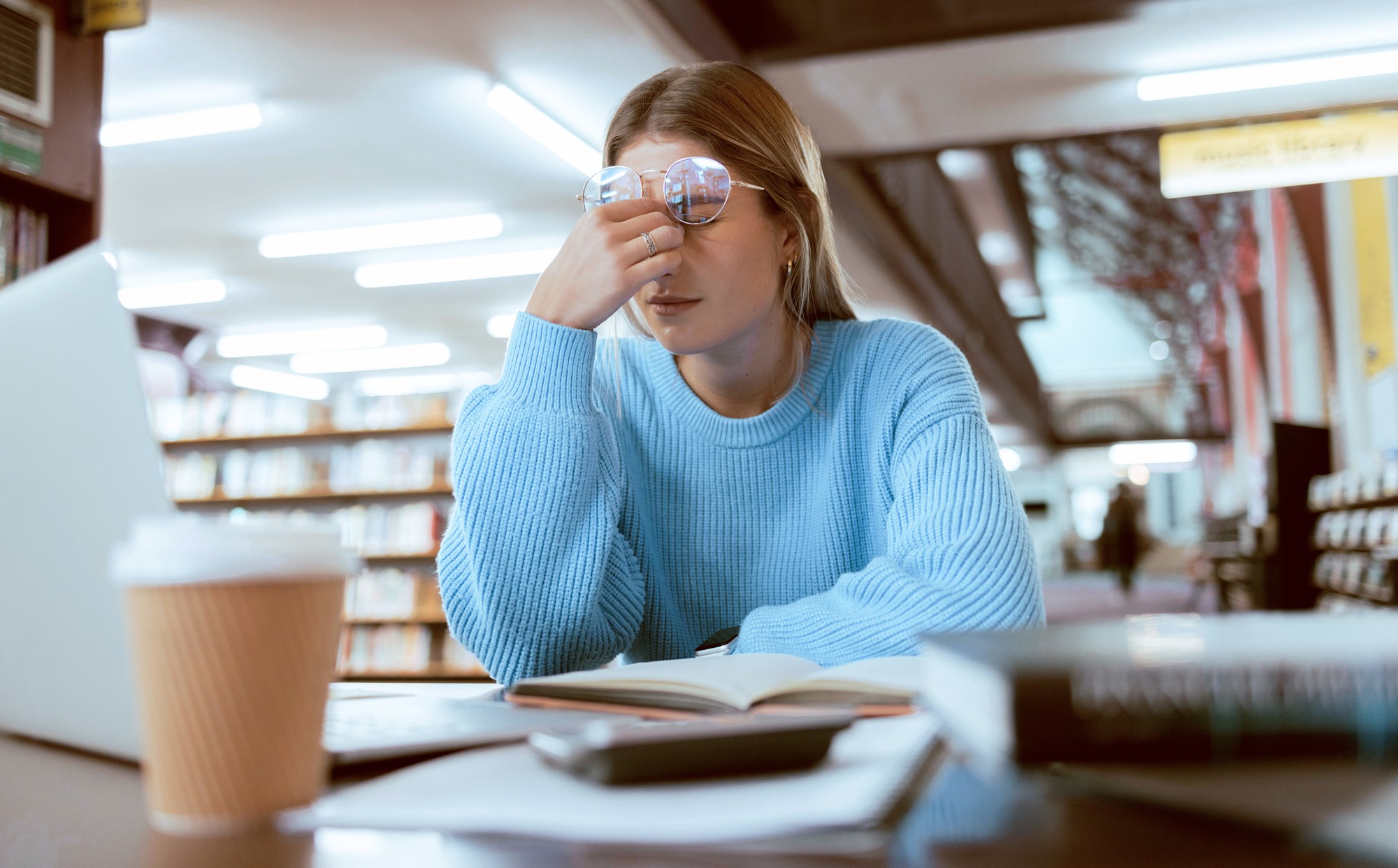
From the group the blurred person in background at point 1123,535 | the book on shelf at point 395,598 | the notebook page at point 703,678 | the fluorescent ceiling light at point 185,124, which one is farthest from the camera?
the blurred person in background at point 1123,535

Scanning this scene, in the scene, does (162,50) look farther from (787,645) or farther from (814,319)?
(787,645)

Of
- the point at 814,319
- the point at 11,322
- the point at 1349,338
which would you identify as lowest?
the point at 11,322

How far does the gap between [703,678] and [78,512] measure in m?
0.38

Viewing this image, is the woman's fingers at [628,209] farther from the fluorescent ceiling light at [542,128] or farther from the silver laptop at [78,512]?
the fluorescent ceiling light at [542,128]

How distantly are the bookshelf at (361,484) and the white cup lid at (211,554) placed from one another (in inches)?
194

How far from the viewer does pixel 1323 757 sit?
0.41 meters

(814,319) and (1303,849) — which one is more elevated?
(814,319)

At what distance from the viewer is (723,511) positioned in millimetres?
1377

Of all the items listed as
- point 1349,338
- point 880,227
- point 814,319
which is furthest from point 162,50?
point 1349,338

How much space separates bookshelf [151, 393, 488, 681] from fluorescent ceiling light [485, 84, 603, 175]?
1537 millimetres

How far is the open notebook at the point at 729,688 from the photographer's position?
0.64 m

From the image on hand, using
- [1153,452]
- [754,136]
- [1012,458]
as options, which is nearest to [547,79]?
[754,136]

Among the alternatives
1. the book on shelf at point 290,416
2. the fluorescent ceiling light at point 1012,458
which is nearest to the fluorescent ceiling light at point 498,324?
the book on shelf at point 290,416

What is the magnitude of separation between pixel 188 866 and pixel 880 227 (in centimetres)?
716
